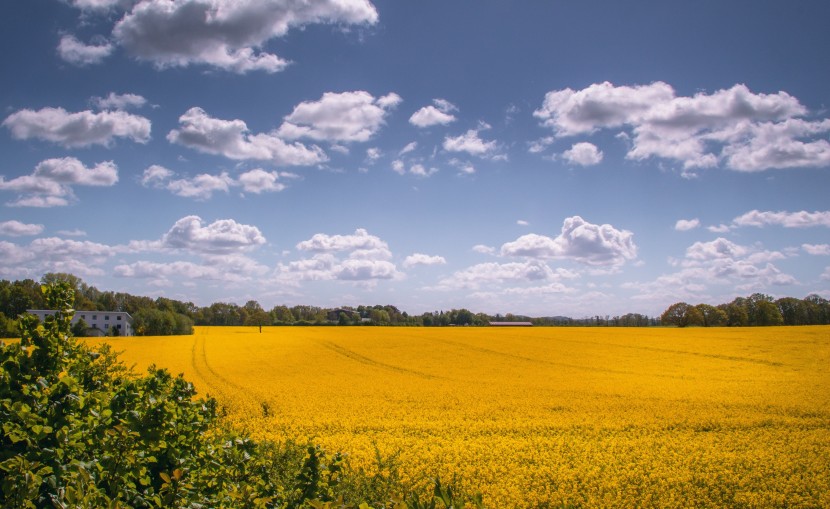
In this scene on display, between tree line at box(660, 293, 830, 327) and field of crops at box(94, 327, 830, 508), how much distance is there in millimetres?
40912

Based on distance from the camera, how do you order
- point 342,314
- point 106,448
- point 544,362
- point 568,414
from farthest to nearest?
point 342,314, point 544,362, point 568,414, point 106,448

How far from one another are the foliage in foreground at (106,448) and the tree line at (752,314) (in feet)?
264

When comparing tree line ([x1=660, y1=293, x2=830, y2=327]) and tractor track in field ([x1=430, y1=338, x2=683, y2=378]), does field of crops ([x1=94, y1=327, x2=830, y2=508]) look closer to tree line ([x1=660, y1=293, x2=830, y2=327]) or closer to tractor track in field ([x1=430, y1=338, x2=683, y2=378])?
tractor track in field ([x1=430, y1=338, x2=683, y2=378])

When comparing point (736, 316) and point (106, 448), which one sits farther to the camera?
point (736, 316)

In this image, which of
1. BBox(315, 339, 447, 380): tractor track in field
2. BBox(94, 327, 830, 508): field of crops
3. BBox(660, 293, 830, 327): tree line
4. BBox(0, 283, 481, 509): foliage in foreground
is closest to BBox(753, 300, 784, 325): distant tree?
BBox(660, 293, 830, 327): tree line

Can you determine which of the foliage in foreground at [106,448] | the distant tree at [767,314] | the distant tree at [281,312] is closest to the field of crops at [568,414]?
the foliage in foreground at [106,448]

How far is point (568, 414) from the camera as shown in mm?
16500

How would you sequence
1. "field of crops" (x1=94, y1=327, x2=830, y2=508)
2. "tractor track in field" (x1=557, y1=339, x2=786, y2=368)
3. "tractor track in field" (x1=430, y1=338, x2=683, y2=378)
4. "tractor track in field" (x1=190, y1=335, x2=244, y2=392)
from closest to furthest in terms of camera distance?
"field of crops" (x1=94, y1=327, x2=830, y2=508), "tractor track in field" (x1=190, y1=335, x2=244, y2=392), "tractor track in field" (x1=430, y1=338, x2=683, y2=378), "tractor track in field" (x1=557, y1=339, x2=786, y2=368)

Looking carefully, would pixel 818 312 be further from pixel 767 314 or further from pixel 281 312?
pixel 281 312

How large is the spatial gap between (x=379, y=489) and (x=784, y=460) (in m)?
8.94

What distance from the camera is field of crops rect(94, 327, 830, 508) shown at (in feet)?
33.0

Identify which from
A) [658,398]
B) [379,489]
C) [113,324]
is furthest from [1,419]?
[113,324]

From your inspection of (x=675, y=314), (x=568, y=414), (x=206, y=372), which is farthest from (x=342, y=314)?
(x=568, y=414)

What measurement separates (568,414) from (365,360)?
705 inches
